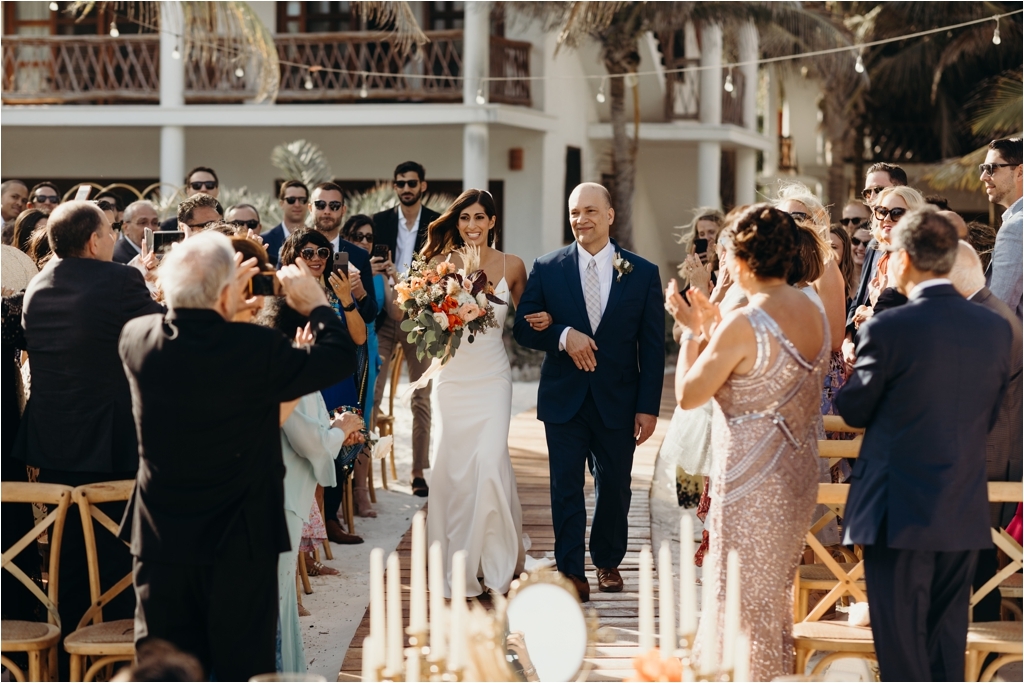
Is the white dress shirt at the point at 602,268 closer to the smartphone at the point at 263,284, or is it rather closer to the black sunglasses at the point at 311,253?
the black sunglasses at the point at 311,253

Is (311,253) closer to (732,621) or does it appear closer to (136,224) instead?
(136,224)

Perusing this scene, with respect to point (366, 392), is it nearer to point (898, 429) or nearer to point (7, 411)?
point (7, 411)

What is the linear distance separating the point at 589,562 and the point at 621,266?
1.92 meters

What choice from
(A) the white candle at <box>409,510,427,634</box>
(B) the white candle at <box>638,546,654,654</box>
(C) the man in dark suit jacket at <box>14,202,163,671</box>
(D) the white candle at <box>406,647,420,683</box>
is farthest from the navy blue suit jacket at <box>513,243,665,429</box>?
(D) the white candle at <box>406,647,420,683</box>

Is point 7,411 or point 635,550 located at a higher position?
point 7,411

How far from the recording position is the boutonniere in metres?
6.61

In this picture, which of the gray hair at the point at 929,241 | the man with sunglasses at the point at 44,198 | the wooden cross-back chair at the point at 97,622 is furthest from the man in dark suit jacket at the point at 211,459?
the man with sunglasses at the point at 44,198

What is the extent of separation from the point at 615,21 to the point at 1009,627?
1657 cm

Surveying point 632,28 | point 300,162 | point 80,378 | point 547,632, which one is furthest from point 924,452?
point 632,28

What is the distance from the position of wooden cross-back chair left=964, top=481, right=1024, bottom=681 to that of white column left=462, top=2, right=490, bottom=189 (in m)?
15.1

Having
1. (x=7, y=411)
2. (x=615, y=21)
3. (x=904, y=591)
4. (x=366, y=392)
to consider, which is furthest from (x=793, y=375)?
(x=615, y=21)

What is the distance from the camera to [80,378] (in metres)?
5.12

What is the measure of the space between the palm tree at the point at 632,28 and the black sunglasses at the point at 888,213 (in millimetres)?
11443

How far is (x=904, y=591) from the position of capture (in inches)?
163
